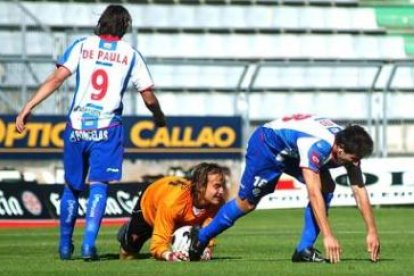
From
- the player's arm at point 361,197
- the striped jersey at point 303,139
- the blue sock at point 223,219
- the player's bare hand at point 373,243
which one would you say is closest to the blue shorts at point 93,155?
the blue sock at point 223,219

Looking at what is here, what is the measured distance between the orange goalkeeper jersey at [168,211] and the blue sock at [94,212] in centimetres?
46

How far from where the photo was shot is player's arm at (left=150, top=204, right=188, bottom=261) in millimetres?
10828

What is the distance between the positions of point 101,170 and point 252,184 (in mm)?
1322

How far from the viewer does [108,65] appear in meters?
11.0

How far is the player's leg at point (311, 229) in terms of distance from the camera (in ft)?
34.6

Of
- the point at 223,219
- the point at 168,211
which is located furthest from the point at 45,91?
the point at 223,219

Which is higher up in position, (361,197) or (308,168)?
(308,168)

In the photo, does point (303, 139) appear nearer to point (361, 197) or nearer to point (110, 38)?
point (361, 197)

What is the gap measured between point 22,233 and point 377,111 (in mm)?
9444

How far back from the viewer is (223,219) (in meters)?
10.6

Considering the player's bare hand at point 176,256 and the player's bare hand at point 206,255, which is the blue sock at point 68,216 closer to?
the player's bare hand at point 176,256

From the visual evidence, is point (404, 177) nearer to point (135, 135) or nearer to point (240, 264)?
point (135, 135)

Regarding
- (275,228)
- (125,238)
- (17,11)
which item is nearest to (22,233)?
(275,228)

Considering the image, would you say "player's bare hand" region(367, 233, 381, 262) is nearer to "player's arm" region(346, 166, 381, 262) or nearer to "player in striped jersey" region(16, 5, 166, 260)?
"player's arm" region(346, 166, 381, 262)
